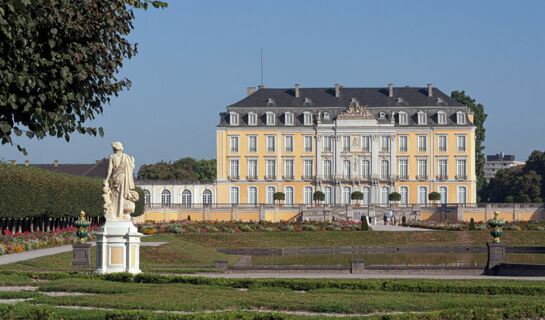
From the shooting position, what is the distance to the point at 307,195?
6875cm

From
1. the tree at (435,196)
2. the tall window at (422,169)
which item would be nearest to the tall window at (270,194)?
the tall window at (422,169)

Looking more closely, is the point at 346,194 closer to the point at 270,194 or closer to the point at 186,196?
the point at 270,194

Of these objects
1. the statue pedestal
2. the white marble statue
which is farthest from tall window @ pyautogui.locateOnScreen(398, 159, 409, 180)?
the statue pedestal

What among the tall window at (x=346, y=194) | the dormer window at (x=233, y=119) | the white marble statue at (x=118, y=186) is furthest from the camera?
the dormer window at (x=233, y=119)

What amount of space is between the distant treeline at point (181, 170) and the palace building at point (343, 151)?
43.7 feet

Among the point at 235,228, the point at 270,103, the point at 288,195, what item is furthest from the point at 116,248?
the point at 270,103

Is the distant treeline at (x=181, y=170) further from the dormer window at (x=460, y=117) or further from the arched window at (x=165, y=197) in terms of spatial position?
the dormer window at (x=460, y=117)

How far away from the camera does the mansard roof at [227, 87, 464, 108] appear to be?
6912 centimetres

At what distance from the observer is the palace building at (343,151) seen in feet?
224

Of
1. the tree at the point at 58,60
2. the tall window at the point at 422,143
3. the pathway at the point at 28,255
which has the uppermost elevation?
the tall window at the point at 422,143

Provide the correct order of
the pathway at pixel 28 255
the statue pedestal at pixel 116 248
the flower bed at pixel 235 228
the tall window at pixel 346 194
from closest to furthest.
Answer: the statue pedestal at pixel 116 248, the pathway at pixel 28 255, the flower bed at pixel 235 228, the tall window at pixel 346 194

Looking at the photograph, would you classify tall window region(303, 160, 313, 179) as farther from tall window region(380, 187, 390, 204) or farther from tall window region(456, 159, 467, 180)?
tall window region(456, 159, 467, 180)

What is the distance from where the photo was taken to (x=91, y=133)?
11414 mm

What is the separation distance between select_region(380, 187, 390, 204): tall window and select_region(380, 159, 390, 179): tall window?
96cm
